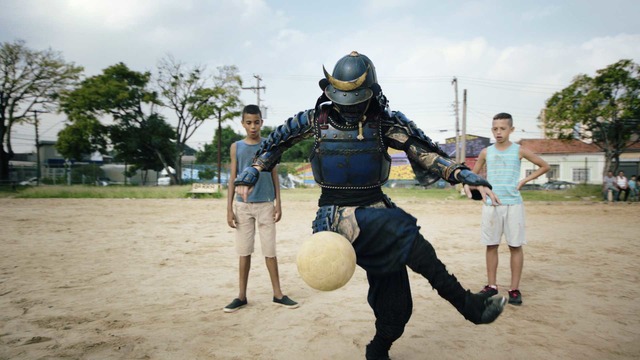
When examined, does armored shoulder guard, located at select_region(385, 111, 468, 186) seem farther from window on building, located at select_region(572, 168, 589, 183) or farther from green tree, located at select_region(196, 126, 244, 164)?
green tree, located at select_region(196, 126, 244, 164)

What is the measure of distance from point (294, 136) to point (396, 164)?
39.4 metres

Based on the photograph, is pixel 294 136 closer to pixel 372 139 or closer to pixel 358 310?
pixel 372 139

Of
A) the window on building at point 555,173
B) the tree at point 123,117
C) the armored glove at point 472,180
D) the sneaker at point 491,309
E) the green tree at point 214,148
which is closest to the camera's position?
the armored glove at point 472,180

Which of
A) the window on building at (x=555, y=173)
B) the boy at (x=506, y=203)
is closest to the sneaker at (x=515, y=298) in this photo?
the boy at (x=506, y=203)

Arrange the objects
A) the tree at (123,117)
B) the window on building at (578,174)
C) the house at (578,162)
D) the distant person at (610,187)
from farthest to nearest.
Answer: the window on building at (578,174), the house at (578,162), the tree at (123,117), the distant person at (610,187)

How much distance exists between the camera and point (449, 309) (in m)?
4.26

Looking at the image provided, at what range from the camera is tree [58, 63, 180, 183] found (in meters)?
33.3

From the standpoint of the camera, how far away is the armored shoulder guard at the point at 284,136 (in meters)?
2.98

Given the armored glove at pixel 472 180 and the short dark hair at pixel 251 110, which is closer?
the armored glove at pixel 472 180

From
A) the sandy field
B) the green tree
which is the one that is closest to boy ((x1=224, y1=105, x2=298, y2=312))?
the sandy field

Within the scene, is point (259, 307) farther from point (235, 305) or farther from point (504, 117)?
point (504, 117)

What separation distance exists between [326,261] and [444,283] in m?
0.88

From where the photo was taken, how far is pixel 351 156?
8.91ft

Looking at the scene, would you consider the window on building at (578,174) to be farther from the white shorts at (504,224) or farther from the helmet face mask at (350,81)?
the helmet face mask at (350,81)
